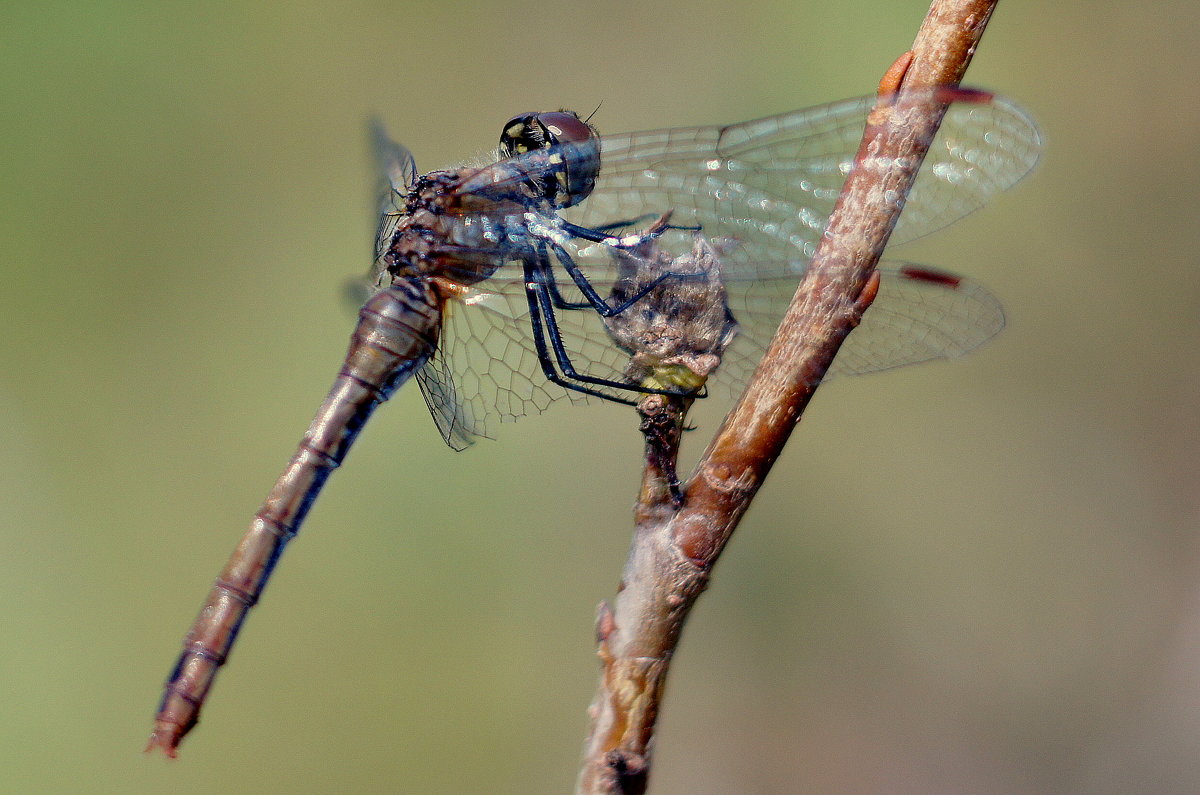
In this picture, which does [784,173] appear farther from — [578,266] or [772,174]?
[578,266]

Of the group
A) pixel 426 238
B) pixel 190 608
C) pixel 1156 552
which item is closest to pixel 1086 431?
pixel 1156 552

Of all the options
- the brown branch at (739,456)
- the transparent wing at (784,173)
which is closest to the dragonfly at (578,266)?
the transparent wing at (784,173)

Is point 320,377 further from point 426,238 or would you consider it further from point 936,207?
point 936,207

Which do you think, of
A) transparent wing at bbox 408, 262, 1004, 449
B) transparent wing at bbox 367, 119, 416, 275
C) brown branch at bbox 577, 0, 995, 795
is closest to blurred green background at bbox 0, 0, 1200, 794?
transparent wing at bbox 367, 119, 416, 275

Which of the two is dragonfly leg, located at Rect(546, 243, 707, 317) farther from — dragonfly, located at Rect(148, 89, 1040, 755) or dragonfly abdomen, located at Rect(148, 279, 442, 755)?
dragonfly abdomen, located at Rect(148, 279, 442, 755)

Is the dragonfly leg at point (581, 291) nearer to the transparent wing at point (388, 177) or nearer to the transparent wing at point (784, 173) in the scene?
the transparent wing at point (784, 173)

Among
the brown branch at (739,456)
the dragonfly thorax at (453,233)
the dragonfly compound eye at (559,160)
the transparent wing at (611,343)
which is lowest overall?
the brown branch at (739,456)

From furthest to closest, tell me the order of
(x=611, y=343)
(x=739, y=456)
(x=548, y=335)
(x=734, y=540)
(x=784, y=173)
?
(x=734, y=540) → (x=548, y=335) → (x=611, y=343) → (x=784, y=173) → (x=739, y=456)

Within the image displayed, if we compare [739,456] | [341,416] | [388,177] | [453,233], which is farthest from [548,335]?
[739,456]
